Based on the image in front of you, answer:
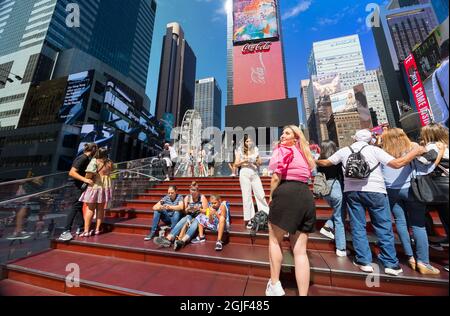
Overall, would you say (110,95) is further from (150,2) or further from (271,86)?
(150,2)

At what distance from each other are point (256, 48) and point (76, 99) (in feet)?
113

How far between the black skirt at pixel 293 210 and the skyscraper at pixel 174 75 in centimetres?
8476

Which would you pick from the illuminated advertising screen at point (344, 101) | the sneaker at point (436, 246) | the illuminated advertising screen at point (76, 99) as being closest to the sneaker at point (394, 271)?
the sneaker at point (436, 246)

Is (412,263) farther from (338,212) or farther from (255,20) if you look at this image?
(255,20)

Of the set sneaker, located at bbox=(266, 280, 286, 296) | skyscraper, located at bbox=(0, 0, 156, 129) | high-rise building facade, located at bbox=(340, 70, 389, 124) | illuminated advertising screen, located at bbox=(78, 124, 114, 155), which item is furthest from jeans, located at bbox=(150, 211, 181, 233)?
high-rise building facade, located at bbox=(340, 70, 389, 124)

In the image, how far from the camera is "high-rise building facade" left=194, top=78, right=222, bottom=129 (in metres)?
98.4

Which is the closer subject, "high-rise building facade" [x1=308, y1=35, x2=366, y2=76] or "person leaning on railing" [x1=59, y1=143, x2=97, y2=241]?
"person leaning on railing" [x1=59, y1=143, x2=97, y2=241]

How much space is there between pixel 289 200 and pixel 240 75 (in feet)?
61.9

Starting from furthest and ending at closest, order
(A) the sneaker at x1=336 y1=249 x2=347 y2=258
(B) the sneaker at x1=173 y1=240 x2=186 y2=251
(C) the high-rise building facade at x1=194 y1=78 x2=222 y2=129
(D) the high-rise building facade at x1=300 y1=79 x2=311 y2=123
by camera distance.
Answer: (D) the high-rise building facade at x1=300 y1=79 x2=311 y2=123, (C) the high-rise building facade at x1=194 y1=78 x2=222 y2=129, (B) the sneaker at x1=173 y1=240 x2=186 y2=251, (A) the sneaker at x1=336 y1=249 x2=347 y2=258

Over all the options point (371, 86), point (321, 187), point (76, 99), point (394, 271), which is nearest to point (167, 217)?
point (321, 187)

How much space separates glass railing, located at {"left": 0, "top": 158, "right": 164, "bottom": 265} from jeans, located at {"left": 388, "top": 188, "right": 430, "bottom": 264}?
5.19 metres

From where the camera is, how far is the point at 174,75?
86938 mm

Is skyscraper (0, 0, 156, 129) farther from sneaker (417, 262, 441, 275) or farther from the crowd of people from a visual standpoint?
sneaker (417, 262, 441, 275)

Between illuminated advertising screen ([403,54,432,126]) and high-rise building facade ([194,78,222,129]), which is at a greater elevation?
high-rise building facade ([194,78,222,129])
